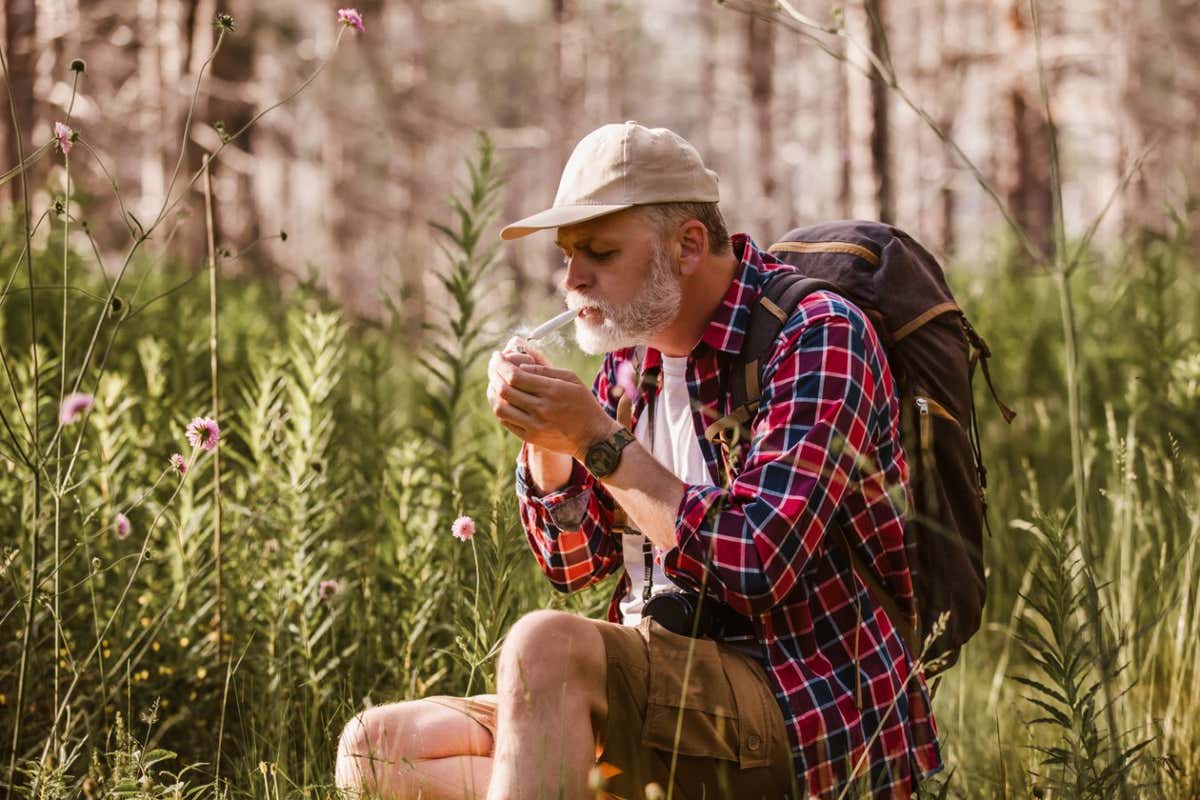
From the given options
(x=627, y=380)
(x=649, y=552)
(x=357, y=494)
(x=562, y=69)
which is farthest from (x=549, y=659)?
(x=562, y=69)

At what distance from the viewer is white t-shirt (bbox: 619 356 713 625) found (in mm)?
2672

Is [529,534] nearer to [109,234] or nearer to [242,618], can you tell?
[242,618]

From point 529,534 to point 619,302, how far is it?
0.60 m

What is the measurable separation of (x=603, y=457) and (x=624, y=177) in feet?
2.10

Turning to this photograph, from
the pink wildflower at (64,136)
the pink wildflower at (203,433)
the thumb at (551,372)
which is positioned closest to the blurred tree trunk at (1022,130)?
the thumb at (551,372)

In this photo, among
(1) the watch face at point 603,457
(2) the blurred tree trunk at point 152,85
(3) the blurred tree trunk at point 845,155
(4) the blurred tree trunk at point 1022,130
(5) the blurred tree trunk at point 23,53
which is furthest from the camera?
(2) the blurred tree trunk at point 152,85

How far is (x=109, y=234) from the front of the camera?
17.6m

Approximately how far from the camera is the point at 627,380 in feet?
9.46

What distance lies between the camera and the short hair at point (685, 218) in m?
2.66

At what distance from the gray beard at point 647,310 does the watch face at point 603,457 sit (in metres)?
0.34

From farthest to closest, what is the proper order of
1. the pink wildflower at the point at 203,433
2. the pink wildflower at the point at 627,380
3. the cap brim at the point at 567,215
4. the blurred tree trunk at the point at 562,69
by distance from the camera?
1. the blurred tree trunk at the point at 562,69
2. the pink wildflower at the point at 627,380
3. the cap brim at the point at 567,215
4. the pink wildflower at the point at 203,433

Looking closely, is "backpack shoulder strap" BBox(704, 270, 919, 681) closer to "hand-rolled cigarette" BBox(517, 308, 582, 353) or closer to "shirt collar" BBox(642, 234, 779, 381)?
"shirt collar" BBox(642, 234, 779, 381)

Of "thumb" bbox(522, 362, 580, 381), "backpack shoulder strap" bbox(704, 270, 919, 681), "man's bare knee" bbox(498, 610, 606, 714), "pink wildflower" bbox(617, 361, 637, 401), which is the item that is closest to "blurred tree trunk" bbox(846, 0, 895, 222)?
"pink wildflower" bbox(617, 361, 637, 401)

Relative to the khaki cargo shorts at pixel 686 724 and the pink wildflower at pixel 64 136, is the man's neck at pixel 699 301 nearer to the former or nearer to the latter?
the khaki cargo shorts at pixel 686 724
